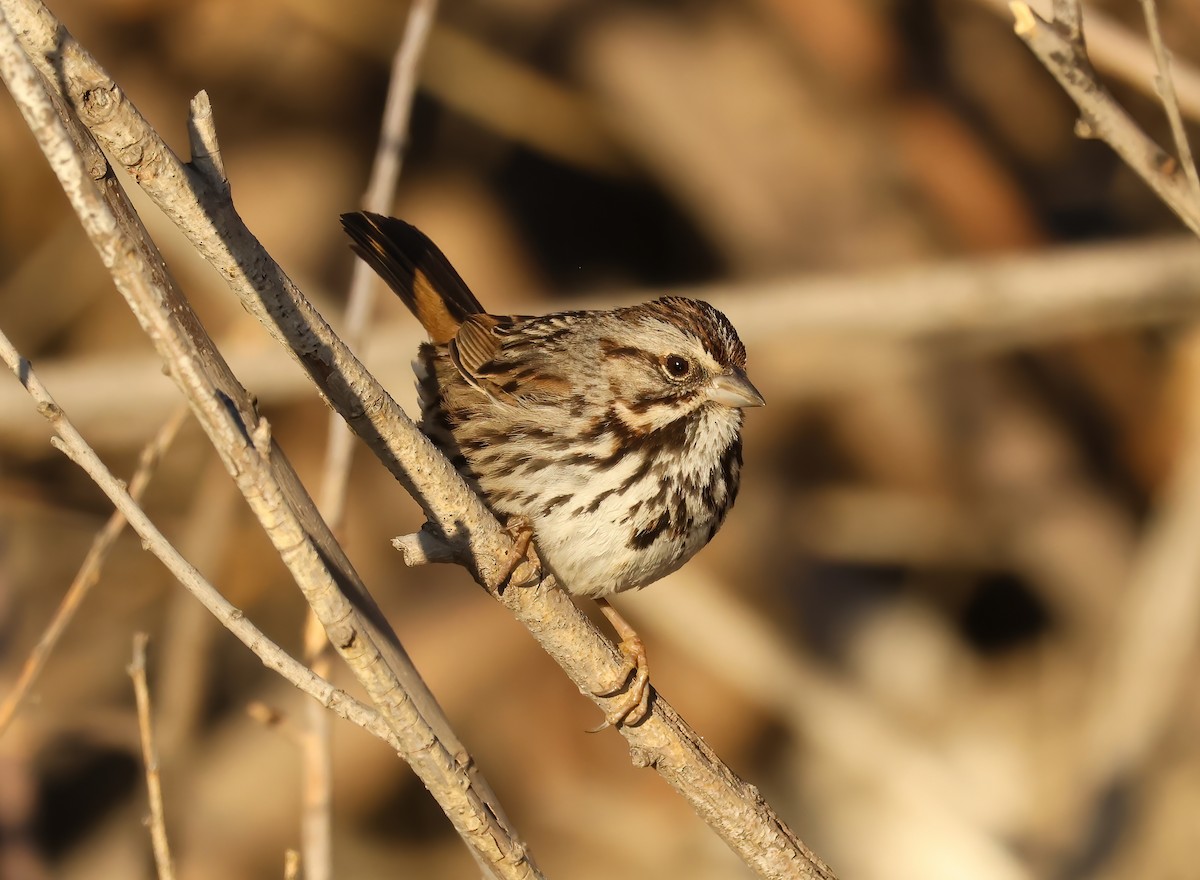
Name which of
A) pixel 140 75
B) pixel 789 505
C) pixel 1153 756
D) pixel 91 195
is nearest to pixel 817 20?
pixel 789 505

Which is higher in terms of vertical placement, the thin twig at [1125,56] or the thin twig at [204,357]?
the thin twig at [1125,56]

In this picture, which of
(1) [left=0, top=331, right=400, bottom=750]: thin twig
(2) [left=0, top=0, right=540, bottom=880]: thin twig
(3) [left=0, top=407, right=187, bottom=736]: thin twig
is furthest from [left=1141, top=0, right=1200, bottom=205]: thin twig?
(3) [left=0, top=407, right=187, bottom=736]: thin twig

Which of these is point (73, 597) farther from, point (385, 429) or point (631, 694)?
point (631, 694)

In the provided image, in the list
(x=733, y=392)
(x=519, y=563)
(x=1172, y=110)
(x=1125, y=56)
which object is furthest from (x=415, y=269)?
(x=1125, y=56)

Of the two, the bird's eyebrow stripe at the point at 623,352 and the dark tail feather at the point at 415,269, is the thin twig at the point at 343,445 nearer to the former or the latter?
the dark tail feather at the point at 415,269

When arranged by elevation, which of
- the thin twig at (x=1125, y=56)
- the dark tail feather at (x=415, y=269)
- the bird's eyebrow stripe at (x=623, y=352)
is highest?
the thin twig at (x=1125, y=56)

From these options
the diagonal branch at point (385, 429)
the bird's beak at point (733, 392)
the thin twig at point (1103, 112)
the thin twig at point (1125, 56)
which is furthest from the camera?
the thin twig at point (1125, 56)

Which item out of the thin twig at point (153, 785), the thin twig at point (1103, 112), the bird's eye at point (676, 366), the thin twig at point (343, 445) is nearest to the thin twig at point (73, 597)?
the thin twig at point (153, 785)

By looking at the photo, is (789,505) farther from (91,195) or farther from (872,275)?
(91,195)
